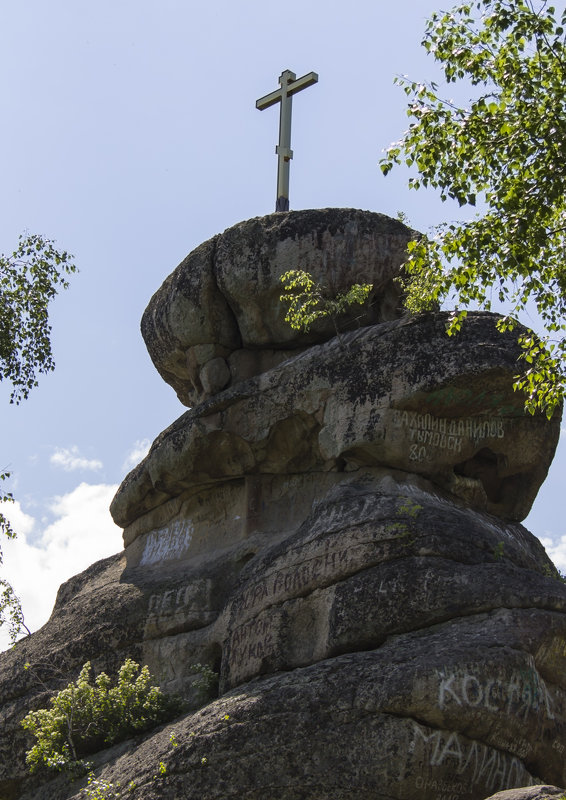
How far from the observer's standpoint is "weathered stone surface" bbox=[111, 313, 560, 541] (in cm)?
1697

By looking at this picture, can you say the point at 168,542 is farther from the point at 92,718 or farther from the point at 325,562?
the point at 325,562

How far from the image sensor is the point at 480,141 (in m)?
13.1

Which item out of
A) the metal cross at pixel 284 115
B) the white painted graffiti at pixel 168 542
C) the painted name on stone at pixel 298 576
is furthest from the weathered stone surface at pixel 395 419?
the metal cross at pixel 284 115

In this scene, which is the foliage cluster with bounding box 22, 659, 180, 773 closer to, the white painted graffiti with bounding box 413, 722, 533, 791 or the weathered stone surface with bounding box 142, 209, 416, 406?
the white painted graffiti with bounding box 413, 722, 533, 791

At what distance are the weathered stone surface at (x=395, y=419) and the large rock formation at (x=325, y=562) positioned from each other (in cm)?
4

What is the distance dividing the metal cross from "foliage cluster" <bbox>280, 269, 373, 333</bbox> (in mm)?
3582

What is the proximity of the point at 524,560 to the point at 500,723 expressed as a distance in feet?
11.2

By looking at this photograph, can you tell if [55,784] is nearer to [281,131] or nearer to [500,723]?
[500,723]

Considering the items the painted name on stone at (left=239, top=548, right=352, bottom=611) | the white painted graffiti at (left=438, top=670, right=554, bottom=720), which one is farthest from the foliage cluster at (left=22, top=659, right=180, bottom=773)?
the white painted graffiti at (left=438, top=670, right=554, bottom=720)

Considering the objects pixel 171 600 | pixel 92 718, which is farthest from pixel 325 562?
pixel 92 718

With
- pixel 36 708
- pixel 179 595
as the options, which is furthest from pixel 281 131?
pixel 36 708

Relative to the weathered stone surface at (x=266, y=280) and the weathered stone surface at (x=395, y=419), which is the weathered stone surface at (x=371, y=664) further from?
the weathered stone surface at (x=266, y=280)

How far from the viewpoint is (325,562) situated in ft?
50.1

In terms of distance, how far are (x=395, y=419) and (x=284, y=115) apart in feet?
29.7
